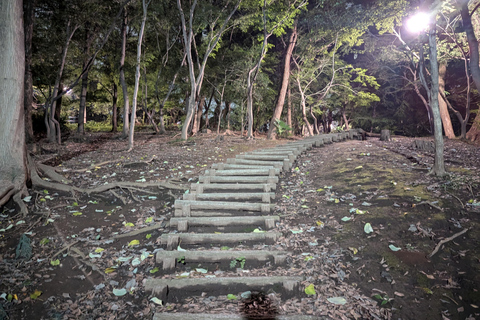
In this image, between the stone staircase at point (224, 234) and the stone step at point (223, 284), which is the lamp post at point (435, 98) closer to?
Result: the stone staircase at point (224, 234)

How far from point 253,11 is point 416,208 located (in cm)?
1336

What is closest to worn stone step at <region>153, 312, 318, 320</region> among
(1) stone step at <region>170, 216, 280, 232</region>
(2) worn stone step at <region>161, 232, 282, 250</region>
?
(2) worn stone step at <region>161, 232, 282, 250</region>

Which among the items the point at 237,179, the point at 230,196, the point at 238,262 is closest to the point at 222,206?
the point at 230,196

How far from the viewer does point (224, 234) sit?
477cm

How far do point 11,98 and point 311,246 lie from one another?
6.78 meters

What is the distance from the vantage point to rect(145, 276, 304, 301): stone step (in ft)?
12.1

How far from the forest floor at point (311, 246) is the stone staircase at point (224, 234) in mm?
179

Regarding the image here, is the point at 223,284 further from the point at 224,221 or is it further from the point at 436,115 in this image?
the point at 436,115

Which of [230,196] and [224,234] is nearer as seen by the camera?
[224,234]

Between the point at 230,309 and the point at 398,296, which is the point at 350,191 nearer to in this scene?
the point at 398,296

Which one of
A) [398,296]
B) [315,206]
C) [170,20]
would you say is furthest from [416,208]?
[170,20]

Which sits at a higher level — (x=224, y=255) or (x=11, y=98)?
(x=11, y=98)

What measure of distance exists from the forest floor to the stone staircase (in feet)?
0.59

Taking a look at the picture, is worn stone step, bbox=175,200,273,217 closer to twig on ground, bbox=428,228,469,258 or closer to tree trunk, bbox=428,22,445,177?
twig on ground, bbox=428,228,469,258
